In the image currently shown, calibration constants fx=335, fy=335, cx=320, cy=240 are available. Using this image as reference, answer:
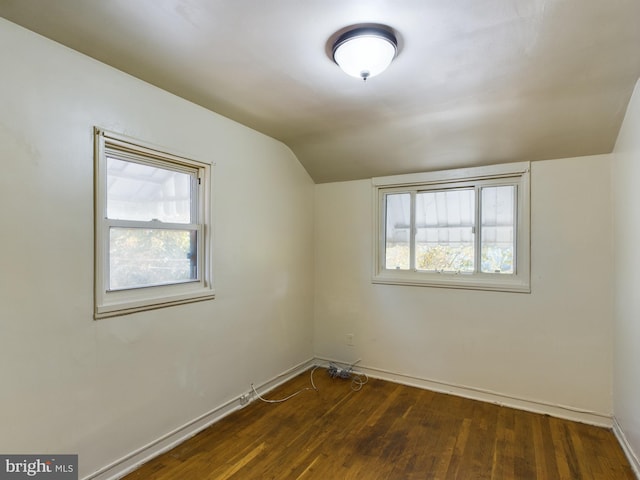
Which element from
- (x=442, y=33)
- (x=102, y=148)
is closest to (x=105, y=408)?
(x=102, y=148)

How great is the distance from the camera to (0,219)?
154cm

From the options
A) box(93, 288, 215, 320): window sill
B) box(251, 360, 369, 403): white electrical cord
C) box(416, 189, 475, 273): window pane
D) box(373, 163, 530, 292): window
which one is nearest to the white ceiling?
box(373, 163, 530, 292): window

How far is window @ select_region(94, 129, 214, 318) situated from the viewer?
1959 mm

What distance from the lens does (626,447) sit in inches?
87.0

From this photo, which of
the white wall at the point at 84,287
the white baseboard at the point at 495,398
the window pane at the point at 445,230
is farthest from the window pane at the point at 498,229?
the white wall at the point at 84,287

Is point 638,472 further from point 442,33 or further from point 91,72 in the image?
point 91,72

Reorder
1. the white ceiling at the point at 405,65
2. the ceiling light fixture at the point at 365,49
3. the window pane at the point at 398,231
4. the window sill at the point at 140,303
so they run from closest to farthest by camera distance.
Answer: the white ceiling at the point at 405,65, the ceiling light fixture at the point at 365,49, the window sill at the point at 140,303, the window pane at the point at 398,231

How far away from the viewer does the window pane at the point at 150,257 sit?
207cm

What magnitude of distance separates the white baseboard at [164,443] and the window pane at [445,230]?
203 cm

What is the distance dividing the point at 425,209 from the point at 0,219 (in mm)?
3130

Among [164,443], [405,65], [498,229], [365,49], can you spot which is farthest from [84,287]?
[498,229]

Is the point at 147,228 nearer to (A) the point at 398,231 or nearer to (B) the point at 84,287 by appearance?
(B) the point at 84,287

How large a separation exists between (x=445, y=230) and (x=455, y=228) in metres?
0.09

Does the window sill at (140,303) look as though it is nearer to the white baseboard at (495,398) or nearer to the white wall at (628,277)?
the white baseboard at (495,398)
